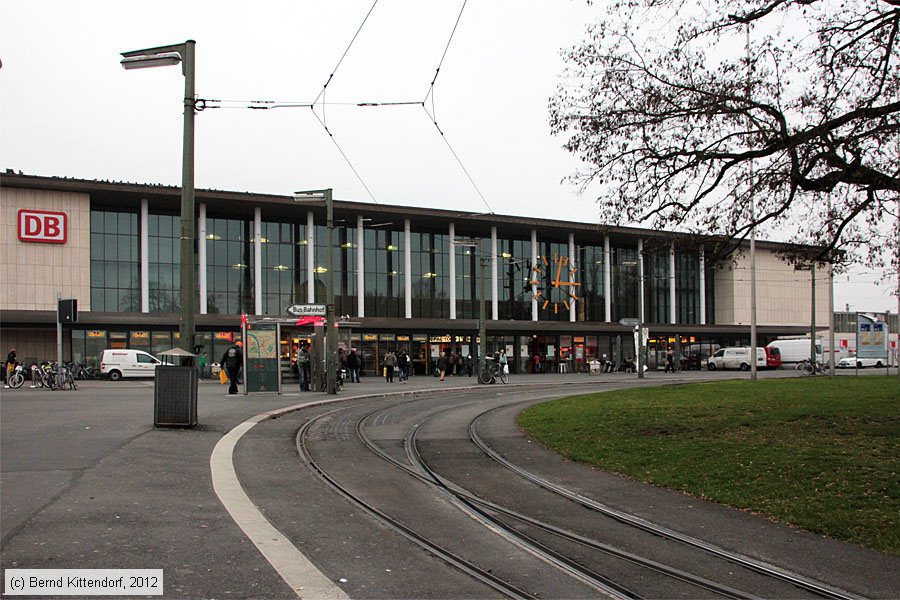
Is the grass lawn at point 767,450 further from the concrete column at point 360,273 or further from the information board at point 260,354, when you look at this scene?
the concrete column at point 360,273

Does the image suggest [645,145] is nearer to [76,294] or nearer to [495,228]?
[76,294]

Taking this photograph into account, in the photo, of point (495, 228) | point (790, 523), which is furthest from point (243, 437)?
point (495, 228)

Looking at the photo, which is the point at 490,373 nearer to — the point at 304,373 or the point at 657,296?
the point at 304,373

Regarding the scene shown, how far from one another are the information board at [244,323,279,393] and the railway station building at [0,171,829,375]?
13.6m

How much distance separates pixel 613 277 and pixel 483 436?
5286 centimetres

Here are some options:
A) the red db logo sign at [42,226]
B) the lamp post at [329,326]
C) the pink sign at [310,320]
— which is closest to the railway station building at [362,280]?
the red db logo sign at [42,226]

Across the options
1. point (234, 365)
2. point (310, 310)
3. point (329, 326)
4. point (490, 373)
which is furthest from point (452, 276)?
point (234, 365)

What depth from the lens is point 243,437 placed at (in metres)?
13.9

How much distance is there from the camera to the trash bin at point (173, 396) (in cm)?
1403

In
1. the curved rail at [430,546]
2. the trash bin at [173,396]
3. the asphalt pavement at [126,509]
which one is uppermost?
the trash bin at [173,396]

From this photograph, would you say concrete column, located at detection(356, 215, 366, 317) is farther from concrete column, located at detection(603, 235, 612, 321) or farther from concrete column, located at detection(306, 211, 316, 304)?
concrete column, located at detection(603, 235, 612, 321)

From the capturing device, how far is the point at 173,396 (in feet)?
46.2

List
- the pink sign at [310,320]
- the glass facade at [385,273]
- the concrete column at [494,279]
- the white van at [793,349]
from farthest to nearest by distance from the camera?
the white van at [793,349] → the concrete column at [494,279] → the glass facade at [385,273] → the pink sign at [310,320]

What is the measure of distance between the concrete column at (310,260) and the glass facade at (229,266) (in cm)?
392
